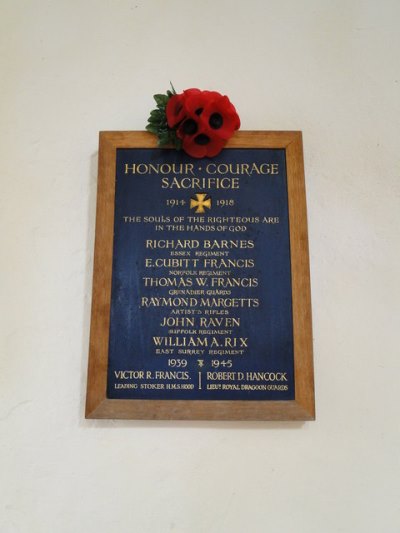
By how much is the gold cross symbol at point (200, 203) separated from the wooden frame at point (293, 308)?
7.1 inches

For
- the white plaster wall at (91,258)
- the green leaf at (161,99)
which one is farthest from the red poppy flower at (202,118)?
the white plaster wall at (91,258)

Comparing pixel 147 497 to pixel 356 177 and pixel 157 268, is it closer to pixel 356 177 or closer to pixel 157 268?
pixel 157 268

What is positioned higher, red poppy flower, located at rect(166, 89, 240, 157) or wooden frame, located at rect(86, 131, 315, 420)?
red poppy flower, located at rect(166, 89, 240, 157)

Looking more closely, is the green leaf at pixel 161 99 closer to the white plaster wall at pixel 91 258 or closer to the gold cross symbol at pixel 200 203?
the white plaster wall at pixel 91 258

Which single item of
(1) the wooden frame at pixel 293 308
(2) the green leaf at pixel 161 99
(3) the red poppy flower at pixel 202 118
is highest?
(2) the green leaf at pixel 161 99

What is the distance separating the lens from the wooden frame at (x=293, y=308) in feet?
3.83

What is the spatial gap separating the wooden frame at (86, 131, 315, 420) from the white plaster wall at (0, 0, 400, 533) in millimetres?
61

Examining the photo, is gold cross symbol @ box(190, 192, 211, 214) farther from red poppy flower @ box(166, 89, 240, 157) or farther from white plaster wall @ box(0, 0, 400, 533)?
white plaster wall @ box(0, 0, 400, 533)

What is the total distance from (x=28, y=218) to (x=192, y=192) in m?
0.52

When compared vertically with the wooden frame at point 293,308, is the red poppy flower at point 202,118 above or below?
above

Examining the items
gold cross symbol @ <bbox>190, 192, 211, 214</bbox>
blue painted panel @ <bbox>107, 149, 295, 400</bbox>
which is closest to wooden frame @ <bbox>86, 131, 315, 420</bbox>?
blue painted panel @ <bbox>107, 149, 295, 400</bbox>

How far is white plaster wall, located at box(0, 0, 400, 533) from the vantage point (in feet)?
3.84

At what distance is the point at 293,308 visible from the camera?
3.99 feet

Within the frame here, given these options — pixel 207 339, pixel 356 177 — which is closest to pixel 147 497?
pixel 207 339
